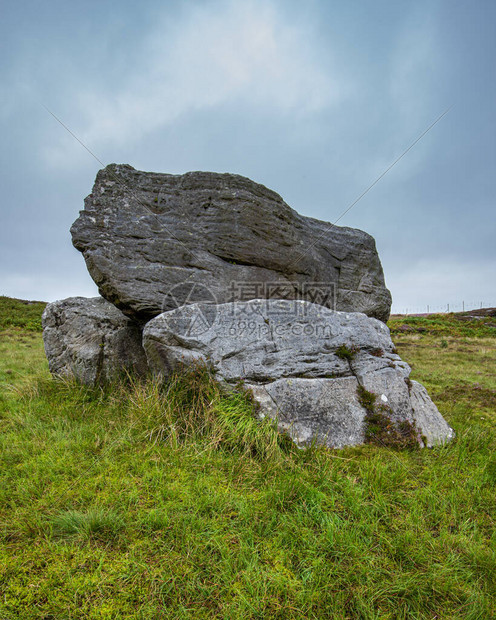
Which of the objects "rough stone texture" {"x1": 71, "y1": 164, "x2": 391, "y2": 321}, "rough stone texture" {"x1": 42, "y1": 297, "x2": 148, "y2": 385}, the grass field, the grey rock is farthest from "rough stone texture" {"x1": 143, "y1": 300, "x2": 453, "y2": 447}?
"rough stone texture" {"x1": 42, "y1": 297, "x2": 148, "y2": 385}

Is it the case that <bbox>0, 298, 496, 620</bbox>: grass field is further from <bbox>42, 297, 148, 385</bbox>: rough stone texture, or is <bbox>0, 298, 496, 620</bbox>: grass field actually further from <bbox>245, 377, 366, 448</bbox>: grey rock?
<bbox>42, 297, 148, 385</bbox>: rough stone texture

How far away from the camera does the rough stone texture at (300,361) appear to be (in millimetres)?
5910

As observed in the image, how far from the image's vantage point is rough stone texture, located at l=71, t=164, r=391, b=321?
7832mm

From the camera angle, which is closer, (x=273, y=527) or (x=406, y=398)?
(x=273, y=527)

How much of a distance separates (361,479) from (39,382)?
7863mm

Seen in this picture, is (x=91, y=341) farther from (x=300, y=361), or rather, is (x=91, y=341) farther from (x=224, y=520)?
(x=224, y=520)

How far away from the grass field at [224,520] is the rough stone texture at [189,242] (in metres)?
2.67

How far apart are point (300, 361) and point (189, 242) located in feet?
13.6

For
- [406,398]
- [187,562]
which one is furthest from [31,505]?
[406,398]

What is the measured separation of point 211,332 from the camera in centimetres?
676

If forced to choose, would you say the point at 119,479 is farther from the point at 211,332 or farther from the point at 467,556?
the point at 467,556

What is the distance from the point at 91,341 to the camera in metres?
8.54

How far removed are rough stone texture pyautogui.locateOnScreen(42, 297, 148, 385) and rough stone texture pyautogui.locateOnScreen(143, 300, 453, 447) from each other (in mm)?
1827

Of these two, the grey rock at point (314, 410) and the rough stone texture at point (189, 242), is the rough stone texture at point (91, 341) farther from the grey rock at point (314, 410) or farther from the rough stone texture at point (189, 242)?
the grey rock at point (314, 410)
